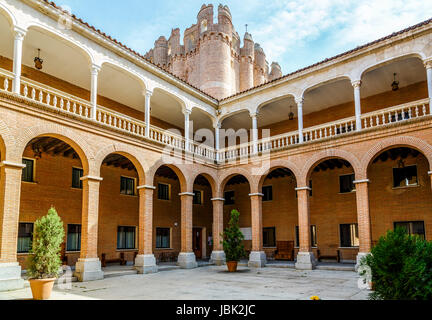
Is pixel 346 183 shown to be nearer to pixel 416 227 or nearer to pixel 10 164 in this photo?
pixel 416 227

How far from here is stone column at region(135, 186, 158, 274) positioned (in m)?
16.0

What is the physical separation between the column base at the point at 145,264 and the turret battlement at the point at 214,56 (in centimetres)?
1645

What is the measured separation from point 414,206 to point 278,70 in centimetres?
2456

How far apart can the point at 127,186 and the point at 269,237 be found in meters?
9.92

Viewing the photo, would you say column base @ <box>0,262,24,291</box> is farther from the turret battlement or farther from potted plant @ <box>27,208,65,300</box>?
the turret battlement

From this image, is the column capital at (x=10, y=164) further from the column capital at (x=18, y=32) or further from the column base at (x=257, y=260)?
the column base at (x=257, y=260)

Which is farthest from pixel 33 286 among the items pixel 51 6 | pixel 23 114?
pixel 51 6

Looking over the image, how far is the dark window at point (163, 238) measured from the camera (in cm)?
2228

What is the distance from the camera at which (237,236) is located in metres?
16.9

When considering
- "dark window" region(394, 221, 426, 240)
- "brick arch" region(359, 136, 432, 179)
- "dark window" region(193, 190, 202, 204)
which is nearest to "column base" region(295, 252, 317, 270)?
"brick arch" region(359, 136, 432, 179)

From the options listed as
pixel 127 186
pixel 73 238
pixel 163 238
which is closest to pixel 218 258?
pixel 163 238

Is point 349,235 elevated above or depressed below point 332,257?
above

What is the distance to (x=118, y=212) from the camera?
2008 centimetres
